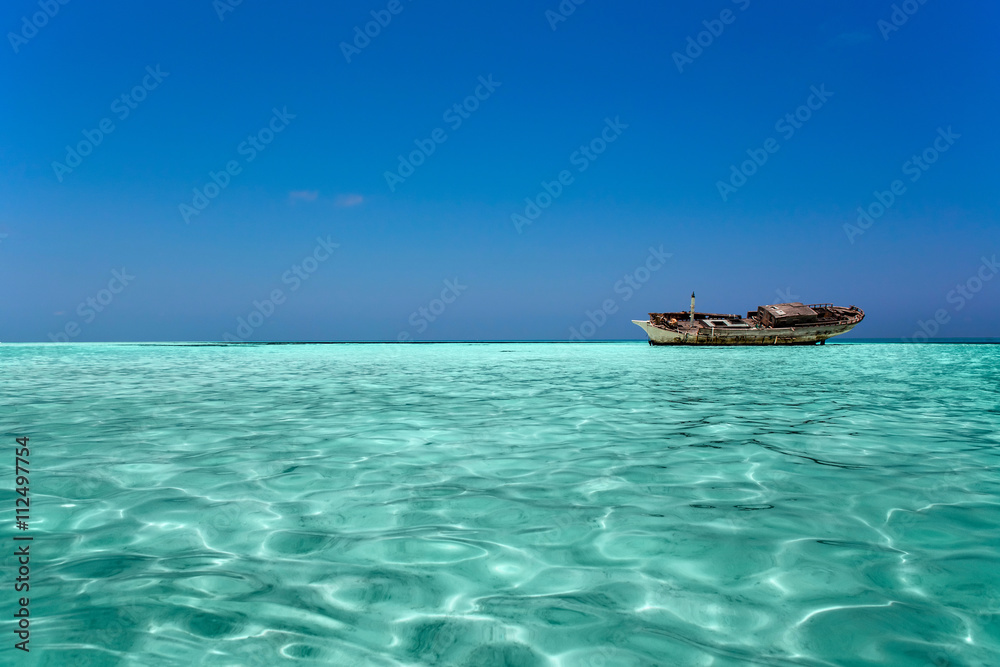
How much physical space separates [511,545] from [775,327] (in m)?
69.5

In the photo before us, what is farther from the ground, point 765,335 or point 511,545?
point 765,335

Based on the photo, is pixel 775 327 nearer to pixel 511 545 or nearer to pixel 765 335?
pixel 765 335

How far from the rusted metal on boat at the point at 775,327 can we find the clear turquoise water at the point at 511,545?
196 ft

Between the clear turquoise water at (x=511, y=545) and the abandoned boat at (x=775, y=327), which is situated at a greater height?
the abandoned boat at (x=775, y=327)

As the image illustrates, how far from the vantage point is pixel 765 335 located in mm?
65312

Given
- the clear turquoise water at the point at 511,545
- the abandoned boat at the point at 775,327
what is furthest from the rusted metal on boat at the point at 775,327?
the clear turquoise water at the point at 511,545

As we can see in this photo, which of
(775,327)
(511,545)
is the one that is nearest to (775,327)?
(775,327)

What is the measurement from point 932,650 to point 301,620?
3066mm

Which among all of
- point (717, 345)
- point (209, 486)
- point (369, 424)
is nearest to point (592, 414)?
point (369, 424)

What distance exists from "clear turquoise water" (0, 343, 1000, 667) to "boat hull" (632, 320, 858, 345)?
59373 millimetres

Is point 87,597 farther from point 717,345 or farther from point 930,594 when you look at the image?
point 717,345

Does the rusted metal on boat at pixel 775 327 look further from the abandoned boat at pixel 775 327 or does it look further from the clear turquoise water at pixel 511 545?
the clear turquoise water at pixel 511 545

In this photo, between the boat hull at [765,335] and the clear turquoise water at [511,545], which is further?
the boat hull at [765,335]

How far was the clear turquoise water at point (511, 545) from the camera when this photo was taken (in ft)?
8.63
